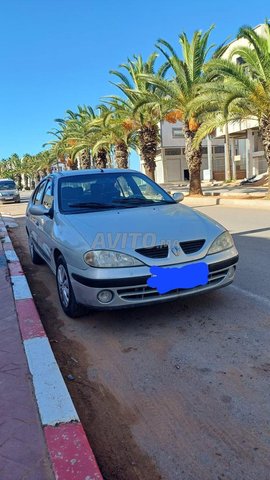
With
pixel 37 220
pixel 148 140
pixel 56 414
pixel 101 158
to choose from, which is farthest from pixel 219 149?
pixel 56 414

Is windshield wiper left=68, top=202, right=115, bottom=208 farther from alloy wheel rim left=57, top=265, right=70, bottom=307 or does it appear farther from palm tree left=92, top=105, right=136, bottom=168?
palm tree left=92, top=105, right=136, bottom=168

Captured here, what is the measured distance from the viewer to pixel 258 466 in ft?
7.27

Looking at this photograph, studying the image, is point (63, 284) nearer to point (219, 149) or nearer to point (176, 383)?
point (176, 383)

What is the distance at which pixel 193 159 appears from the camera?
21.1 metres

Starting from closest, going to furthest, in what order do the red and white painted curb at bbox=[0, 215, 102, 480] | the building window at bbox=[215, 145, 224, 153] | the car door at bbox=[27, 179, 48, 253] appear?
the red and white painted curb at bbox=[0, 215, 102, 480] → the car door at bbox=[27, 179, 48, 253] → the building window at bbox=[215, 145, 224, 153]

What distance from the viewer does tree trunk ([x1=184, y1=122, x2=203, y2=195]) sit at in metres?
20.8

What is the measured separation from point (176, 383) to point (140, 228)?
154 centimetres

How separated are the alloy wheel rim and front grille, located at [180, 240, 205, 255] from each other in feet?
4.29

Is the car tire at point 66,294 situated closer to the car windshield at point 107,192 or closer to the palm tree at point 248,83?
the car windshield at point 107,192

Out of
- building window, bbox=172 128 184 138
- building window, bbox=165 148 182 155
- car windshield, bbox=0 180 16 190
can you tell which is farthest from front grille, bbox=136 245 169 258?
building window, bbox=165 148 182 155

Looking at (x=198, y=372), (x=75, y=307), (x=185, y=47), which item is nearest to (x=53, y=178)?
(x=75, y=307)

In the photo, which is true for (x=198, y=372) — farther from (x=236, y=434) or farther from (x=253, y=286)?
(x=253, y=286)

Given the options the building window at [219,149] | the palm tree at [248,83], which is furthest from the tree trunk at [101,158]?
the building window at [219,149]

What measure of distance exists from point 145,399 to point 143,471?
0.67m
